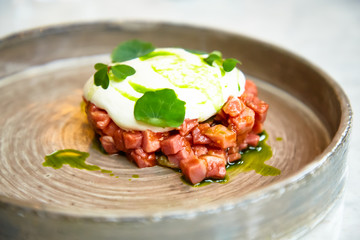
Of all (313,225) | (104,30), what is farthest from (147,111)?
(104,30)

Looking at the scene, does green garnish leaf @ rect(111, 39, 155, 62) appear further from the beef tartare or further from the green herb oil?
the green herb oil

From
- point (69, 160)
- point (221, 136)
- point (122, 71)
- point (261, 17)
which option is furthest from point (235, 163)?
point (261, 17)

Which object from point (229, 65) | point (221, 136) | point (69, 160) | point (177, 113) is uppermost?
point (229, 65)

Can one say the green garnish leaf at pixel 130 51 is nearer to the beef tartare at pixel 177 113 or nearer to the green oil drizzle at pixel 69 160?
the beef tartare at pixel 177 113

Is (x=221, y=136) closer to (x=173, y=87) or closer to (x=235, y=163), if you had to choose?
(x=235, y=163)

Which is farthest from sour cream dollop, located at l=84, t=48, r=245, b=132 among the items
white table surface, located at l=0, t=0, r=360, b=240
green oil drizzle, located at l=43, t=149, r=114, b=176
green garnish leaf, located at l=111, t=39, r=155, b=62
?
white table surface, located at l=0, t=0, r=360, b=240

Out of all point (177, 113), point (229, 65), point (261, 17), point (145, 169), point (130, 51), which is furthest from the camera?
point (261, 17)
